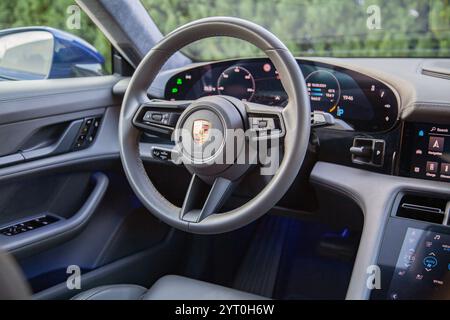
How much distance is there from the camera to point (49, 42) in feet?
7.04

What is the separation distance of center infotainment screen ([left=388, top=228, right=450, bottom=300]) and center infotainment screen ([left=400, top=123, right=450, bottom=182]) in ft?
0.71

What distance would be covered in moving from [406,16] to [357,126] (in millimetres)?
859

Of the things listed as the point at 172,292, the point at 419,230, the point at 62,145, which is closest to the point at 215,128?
the point at 172,292

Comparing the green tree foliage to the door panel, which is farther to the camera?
the green tree foliage

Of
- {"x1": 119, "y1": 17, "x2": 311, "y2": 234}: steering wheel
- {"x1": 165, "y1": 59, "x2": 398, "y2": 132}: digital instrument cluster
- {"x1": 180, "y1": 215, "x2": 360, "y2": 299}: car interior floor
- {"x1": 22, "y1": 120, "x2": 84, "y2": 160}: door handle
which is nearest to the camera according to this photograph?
{"x1": 119, "y1": 17, "x2": 311, "y2": 234}: steering wheel

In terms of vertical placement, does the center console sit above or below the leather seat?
above

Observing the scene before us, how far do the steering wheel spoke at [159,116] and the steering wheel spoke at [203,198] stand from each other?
173 millimetres

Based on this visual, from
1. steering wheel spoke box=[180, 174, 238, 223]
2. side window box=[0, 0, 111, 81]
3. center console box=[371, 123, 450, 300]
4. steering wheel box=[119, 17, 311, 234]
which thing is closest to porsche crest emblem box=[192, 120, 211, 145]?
steering wheel box=[119, 17, 311, 234]

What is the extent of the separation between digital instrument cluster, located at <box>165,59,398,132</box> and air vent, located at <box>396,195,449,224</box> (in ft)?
0.80

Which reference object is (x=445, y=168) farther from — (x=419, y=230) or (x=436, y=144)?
(x=419, y=230)

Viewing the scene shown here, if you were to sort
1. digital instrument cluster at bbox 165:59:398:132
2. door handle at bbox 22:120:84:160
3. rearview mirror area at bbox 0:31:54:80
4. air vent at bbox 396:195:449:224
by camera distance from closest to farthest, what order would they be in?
air vent at bbox 396:195:449:224
digital instrument cluster at bbox 165:59:398:132
door handle at bbox 22:120:84:160
rearview mirror area at bbox 0:31:54:80

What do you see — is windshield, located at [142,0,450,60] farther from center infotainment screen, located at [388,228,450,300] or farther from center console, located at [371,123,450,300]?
center infotainment screen, located at [388,228,450,300]

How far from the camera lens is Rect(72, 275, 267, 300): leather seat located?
1.45 meters

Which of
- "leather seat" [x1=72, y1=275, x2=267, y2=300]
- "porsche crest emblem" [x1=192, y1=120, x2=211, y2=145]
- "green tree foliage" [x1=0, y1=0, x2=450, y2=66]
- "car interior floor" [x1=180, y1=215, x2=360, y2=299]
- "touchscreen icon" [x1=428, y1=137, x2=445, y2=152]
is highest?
"green tree foliage" [x1=0, y1=0, x2=450, y2=66]
